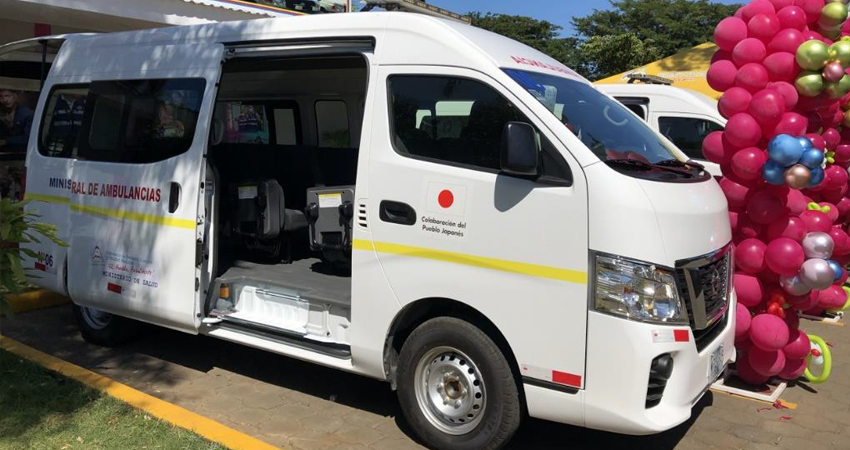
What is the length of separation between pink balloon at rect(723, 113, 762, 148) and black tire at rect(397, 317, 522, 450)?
2420 millimetres

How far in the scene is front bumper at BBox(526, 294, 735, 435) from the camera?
10.8ft

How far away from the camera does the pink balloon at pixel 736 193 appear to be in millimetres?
4957

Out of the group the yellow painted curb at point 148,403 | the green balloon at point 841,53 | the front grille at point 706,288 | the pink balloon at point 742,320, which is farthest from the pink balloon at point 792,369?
the yellow painted curb at point 148,403

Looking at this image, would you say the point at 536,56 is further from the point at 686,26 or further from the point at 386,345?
the point at 686,26

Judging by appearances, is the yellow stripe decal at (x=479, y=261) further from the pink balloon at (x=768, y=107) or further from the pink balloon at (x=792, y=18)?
the pink balloon at (x=792, y=18)

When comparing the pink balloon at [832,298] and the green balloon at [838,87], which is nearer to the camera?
the green balloon at [838,87]

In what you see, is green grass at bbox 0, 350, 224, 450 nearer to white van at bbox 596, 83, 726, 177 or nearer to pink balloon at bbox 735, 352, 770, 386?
pink balloon at bbox 735, 352, 770, 386

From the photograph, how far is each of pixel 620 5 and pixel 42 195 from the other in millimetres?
33554

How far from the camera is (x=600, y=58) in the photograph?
28.1 metres

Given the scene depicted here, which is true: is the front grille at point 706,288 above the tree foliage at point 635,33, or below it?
below

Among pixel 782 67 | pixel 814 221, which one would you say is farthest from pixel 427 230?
pixel 814 221

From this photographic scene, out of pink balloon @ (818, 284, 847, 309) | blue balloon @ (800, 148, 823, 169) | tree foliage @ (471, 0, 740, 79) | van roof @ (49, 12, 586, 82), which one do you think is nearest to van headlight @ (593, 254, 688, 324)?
van roof @ (49, 12, 586, 82)

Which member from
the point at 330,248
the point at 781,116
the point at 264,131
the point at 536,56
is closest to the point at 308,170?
the point at 264,131

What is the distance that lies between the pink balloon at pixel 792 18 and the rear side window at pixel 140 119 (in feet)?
13.4
